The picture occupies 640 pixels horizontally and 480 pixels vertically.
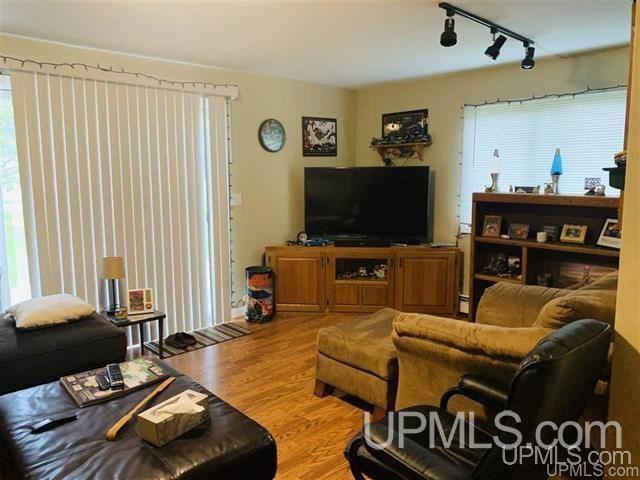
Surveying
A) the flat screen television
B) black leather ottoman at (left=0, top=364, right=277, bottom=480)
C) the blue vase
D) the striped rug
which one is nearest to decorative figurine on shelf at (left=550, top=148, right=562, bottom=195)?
the blue vase

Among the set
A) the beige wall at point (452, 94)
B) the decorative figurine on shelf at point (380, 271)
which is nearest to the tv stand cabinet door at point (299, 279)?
the decorative figurine on shelf at point (380, 271)

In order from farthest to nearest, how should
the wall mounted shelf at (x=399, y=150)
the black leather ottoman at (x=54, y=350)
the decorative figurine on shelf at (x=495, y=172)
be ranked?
the wall mounted shelf at (x=399, y=150)
the decorative figurine on shelf at (x=495, y=172)
the black leather ottoman at (x=54, y=350)

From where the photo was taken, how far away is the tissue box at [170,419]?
5.54 feet

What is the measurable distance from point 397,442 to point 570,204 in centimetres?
285

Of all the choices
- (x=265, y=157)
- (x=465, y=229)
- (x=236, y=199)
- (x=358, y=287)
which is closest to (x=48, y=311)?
(x=236, y=199)

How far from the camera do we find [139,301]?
12.0 feet

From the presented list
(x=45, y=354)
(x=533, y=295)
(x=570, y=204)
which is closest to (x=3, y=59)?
(x=45, y=354)

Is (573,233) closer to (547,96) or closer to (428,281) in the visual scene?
(547,96)

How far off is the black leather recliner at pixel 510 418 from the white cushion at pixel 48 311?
7.01ft

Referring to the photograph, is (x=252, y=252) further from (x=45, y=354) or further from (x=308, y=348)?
(x=45, y=354)

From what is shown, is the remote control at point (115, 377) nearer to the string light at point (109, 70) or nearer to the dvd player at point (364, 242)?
the string light at point (109, 70)

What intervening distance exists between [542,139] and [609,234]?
1.04 metres

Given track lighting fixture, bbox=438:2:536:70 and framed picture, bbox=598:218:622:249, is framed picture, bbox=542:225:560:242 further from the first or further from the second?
track lighting fixture, bbox=438:2:536:70

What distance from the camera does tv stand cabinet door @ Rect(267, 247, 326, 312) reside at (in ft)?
15.9
